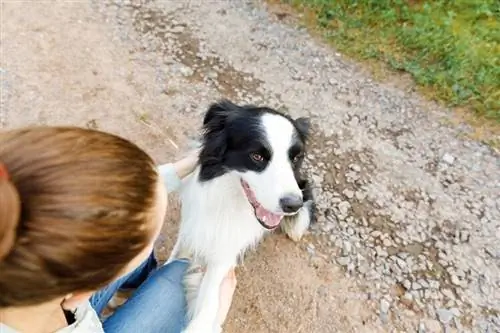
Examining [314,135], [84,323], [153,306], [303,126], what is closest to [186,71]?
[314,135]

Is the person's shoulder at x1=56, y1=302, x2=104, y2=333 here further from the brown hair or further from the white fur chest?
the white fur chest

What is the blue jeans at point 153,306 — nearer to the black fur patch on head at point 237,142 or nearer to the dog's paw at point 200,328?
the dog's paw at point 200,328

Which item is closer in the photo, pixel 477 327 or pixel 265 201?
pixel 265 201

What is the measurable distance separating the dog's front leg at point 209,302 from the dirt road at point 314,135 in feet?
1.07

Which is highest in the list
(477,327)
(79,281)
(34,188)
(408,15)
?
(34,188)

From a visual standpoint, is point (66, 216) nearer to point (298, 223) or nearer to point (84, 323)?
point (84, 323)

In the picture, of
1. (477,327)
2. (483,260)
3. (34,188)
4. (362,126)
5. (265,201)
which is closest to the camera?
(34,188)

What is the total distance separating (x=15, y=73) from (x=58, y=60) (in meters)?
0.27

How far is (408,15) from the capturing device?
3.86 metres

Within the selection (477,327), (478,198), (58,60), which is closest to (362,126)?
(478,198)

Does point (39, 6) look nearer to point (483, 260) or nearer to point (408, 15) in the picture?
point (408, 15)

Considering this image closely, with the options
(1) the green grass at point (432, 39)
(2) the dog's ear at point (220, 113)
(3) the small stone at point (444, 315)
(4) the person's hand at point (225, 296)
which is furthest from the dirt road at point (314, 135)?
(2) the dog's ear at point (220, 113)

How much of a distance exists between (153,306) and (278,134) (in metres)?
0.73

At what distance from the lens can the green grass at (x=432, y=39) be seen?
3467 mm
